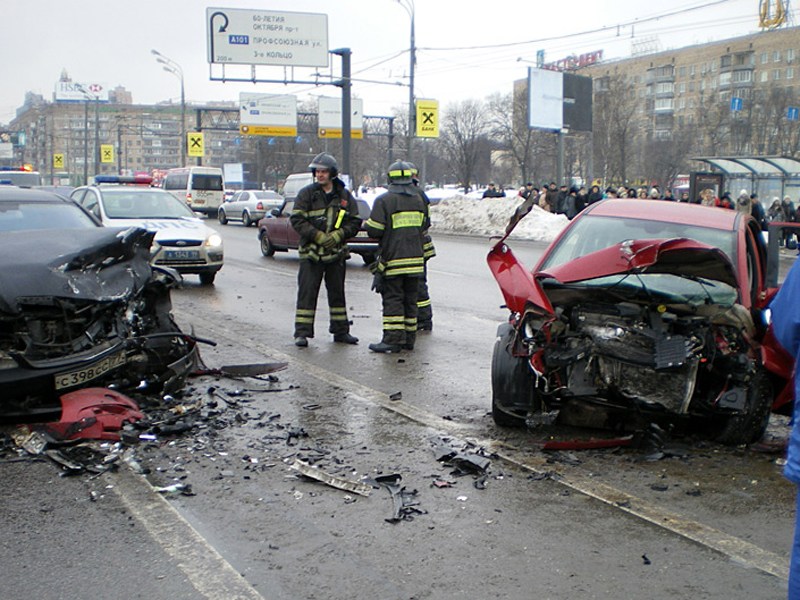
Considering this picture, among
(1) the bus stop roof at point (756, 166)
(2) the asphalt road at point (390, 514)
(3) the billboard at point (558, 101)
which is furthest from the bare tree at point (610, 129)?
(2) the asphalt road at point (390, 514)

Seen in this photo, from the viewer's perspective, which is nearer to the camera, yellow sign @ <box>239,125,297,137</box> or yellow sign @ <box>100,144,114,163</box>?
yellow sign @ <box>239,125,297,137</box>

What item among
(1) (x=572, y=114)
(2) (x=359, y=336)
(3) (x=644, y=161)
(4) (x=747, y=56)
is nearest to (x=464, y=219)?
(1) (x=572, y=114)

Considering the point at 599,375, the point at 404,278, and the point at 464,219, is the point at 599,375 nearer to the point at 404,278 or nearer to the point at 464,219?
the point at 404,278

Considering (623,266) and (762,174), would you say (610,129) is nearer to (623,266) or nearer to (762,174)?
(762,174)

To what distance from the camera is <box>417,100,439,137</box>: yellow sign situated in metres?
35.0

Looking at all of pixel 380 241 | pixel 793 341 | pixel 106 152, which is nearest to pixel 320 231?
pixel 380 241

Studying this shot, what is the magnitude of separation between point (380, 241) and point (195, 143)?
1783 inches

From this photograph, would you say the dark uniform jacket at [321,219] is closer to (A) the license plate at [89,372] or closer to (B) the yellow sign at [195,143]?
(A) the license plate at [89,372]

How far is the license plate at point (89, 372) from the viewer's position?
A: 19.1 ft

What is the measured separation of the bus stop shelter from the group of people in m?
19.0

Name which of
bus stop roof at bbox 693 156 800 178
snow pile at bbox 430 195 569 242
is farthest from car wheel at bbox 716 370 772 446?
snow pile at bbox 430 195 569 242

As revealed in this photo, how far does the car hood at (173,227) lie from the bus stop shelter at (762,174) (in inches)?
642

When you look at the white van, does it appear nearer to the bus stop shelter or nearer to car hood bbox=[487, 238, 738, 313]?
the bus stop shelter

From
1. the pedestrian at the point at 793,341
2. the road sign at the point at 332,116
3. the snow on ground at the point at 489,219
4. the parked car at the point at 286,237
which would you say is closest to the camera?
the pedestrian at the point at 793,341
